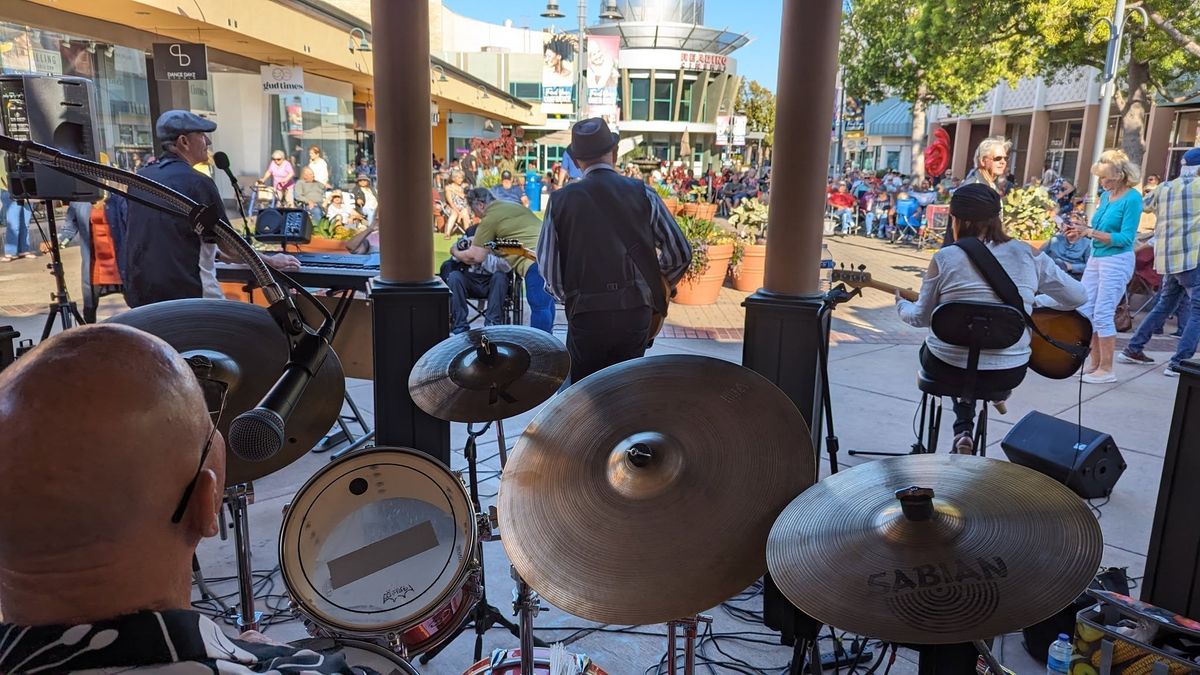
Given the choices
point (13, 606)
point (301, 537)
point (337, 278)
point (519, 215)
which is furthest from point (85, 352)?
point (519, 215)

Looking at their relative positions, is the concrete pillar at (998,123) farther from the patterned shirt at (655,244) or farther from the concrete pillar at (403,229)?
the concrete pillar at (403,229)

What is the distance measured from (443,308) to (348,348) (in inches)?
44.3

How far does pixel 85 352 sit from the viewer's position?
3.50ft

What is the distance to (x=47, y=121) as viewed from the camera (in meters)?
4.59

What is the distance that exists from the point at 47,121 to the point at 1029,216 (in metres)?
10.7

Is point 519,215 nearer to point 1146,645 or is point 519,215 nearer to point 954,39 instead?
point 1146,645

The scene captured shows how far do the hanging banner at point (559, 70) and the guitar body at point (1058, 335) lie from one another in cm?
1671

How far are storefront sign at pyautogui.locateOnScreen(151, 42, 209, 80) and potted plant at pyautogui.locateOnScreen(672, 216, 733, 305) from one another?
248 inches

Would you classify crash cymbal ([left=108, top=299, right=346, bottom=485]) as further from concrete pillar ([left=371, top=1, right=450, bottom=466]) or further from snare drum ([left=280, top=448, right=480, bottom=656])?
concrete pillar ([left=371, top=1, right=450, bottom=466])

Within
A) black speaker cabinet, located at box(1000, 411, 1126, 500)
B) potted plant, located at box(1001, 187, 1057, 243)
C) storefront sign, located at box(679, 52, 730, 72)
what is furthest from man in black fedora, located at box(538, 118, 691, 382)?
storefront sign, located at box(679, 52, 730, 72)

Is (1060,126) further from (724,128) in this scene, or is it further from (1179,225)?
(1179,225)

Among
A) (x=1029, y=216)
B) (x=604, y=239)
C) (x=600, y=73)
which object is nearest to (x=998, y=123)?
(x=600, y=73)

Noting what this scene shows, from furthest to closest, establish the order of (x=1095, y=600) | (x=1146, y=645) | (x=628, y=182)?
(x=628, y=182), (x=1095, y=600), (x=1146, y=645)

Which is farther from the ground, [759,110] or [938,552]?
[759,110]
